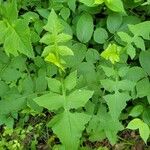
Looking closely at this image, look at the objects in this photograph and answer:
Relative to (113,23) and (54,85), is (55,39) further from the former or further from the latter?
(113,23)

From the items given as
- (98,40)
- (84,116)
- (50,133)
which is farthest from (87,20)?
(50,133)

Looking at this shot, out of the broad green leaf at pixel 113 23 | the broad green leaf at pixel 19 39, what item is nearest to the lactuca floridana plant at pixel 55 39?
the broad green leaf at pixel 19 39

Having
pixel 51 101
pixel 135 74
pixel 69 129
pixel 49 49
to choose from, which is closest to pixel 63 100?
pixel 51 101

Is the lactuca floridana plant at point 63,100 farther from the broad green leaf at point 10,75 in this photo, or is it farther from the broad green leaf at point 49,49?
the broad green leaf at point 10,75

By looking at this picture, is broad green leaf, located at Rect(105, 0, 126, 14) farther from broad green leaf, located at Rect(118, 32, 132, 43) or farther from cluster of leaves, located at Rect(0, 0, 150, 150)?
broad green leaf, located at Rect(118, 32, 132, 43)

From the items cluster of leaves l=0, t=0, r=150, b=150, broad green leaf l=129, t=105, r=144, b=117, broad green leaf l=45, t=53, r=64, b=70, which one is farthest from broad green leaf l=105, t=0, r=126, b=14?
broad green leaf l=129, t=105, r=144, b=117

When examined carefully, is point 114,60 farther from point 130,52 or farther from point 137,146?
point 137,146

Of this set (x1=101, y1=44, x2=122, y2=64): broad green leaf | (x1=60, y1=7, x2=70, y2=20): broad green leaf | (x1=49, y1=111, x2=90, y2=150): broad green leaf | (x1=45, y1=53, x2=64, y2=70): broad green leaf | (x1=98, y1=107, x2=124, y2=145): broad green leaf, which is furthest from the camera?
(x1=60, y1=7, x2=70, y2=20): broad green leaf

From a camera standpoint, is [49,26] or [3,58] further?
[3,58]
